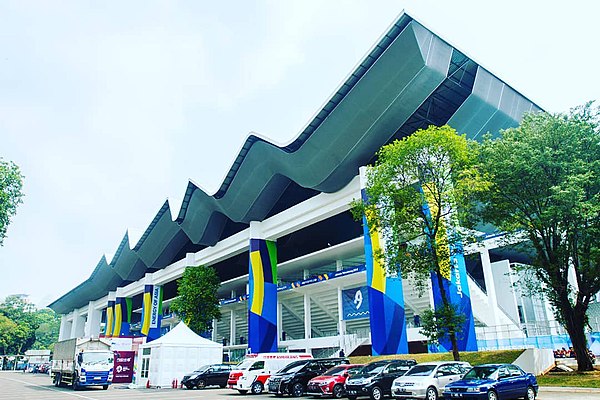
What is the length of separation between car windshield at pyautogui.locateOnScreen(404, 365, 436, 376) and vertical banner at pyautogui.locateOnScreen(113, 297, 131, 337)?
70.1 metres

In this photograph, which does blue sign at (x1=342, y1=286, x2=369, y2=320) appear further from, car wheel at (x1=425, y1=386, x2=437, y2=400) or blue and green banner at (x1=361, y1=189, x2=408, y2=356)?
car wheel at (x1=425, y1=386, x2=437, y2=400)

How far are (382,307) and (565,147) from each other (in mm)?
13258

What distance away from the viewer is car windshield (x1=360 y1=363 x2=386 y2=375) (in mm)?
17191

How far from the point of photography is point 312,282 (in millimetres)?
39969

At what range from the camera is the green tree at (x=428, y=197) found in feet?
62.1

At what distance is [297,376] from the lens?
1988 cm

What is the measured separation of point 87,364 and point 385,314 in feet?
58.7

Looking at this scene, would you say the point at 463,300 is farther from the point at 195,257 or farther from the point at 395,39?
the point at 195,257

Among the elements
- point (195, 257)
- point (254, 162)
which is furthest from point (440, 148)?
point (195, 257)

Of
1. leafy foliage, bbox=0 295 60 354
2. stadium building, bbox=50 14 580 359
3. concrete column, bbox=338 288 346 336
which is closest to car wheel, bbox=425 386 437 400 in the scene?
stadium building, bbox=50 14 580 359

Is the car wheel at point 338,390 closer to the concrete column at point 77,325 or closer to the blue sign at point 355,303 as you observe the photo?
the blue sign at point 355,303

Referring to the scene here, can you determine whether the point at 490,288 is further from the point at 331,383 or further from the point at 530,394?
the point at 530,394

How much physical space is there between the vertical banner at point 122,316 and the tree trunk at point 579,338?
233 feet

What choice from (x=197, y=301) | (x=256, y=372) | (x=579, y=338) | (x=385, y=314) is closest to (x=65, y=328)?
(x=197, y=301)
